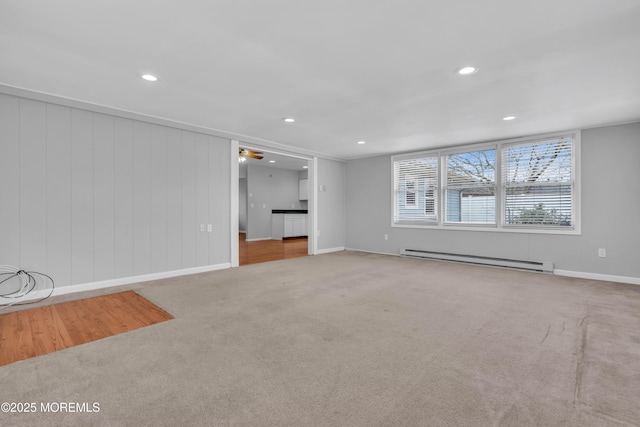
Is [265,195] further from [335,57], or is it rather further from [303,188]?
[335,57]

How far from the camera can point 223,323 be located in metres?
2.76

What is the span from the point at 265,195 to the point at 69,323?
296 inches

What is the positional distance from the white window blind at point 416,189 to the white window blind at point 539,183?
1344 mm

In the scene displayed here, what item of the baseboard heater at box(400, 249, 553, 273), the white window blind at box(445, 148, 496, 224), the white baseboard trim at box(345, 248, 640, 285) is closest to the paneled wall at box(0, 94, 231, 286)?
the baseboard heater at box(400, 249, 553, 273)

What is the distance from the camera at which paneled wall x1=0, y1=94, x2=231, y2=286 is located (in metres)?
3.34

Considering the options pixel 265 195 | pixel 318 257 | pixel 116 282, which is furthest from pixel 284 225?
pixel 116 282

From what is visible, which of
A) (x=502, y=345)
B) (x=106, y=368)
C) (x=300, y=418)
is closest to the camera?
(x=300, y=418)

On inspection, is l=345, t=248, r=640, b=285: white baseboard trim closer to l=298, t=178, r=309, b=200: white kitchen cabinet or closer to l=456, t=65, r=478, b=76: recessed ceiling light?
l=456, t=65, r=478, b=76: recessed ceiling light

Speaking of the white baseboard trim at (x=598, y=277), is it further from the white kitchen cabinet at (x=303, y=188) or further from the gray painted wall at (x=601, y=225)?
the white kitchen cabinet at (x=303, y=188)

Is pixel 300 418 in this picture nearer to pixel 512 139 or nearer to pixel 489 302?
pixel 489 302

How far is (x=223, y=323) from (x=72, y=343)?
1166mm

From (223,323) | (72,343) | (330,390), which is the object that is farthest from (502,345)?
(72,343)

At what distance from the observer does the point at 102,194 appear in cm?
390

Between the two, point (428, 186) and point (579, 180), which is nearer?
point (579, 180)
